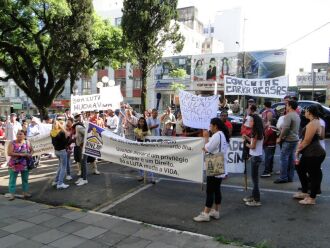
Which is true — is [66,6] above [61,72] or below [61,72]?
above

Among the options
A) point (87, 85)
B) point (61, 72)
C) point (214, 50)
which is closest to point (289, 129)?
point (61, 72)

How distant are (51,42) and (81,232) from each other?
59.4 ft

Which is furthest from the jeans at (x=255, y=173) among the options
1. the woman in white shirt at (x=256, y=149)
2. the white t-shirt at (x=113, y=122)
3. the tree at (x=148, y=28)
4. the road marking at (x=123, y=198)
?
the tree at (x=148, y=28)

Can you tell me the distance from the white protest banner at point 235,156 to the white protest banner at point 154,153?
4.90 ft

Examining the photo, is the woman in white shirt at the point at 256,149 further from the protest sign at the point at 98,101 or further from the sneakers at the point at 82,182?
the protest sign at the point at 98,101

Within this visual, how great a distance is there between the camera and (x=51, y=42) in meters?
21.3

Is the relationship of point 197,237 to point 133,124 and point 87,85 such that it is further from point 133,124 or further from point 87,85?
point 87,85

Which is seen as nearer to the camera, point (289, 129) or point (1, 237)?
point (1, 237)

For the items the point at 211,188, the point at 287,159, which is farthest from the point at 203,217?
the point at 287,159

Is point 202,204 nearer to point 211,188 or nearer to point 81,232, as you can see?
point 211,188

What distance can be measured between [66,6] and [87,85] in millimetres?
33743

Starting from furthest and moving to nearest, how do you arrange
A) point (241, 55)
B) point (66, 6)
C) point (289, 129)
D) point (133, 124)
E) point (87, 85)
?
point (87, 85) < point (241, 55) < point (66, 6) < point (133, 124) < point (289, 129)

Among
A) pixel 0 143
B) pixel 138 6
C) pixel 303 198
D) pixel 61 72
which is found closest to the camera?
pixel 303 198

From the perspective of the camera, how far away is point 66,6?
19.5 metres
